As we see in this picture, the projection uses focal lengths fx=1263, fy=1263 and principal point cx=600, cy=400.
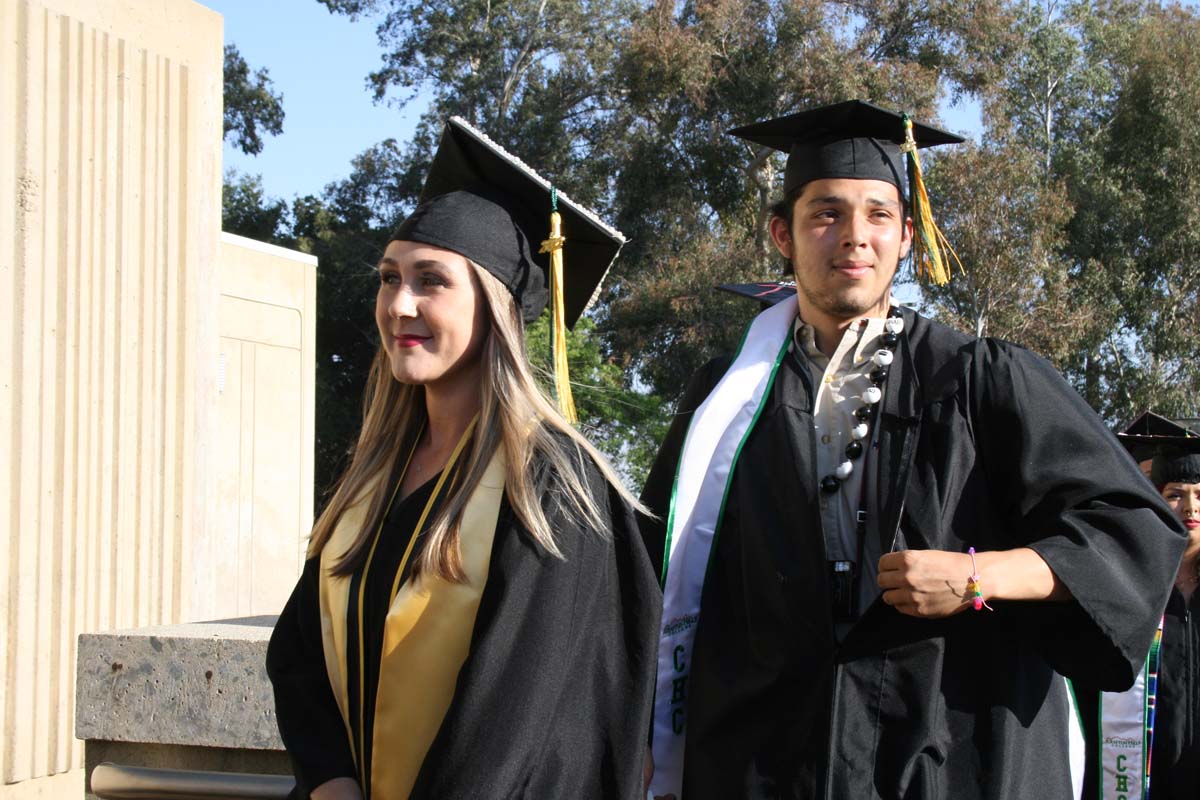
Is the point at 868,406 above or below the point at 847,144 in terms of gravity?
below

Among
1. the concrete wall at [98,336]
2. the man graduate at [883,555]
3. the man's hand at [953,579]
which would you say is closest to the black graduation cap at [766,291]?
the man graduate at [883,555]

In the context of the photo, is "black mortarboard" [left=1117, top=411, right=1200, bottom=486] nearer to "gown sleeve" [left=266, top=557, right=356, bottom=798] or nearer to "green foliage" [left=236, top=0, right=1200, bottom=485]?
"gown sleeve" [left=266, top=557, right=356, bottom=798]

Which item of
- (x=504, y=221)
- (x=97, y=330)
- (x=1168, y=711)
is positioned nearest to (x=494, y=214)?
(x=504, y=221)

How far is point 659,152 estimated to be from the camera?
78.5 ft

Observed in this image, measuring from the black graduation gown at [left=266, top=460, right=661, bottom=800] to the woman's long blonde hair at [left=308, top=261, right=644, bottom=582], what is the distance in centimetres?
4

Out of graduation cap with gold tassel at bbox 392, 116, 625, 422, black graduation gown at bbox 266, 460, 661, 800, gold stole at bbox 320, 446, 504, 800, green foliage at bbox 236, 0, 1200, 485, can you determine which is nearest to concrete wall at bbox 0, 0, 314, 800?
graduation cap with gold tassel at bbox 392, 116, 625, 422

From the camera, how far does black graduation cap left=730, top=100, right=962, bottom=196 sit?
9.45 ft

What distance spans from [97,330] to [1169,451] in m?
5.79

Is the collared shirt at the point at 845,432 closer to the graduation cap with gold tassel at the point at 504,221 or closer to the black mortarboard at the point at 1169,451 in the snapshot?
the graduation cap with gold tassel at the point at 504,221

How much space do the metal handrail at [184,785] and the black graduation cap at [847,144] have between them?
5.99 ft

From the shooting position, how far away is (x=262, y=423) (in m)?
13.4

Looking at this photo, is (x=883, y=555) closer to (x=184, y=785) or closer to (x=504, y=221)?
(x=504, y=221)

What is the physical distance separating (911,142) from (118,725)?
7.99 ft

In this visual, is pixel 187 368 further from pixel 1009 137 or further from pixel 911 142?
pixel 1009 137
